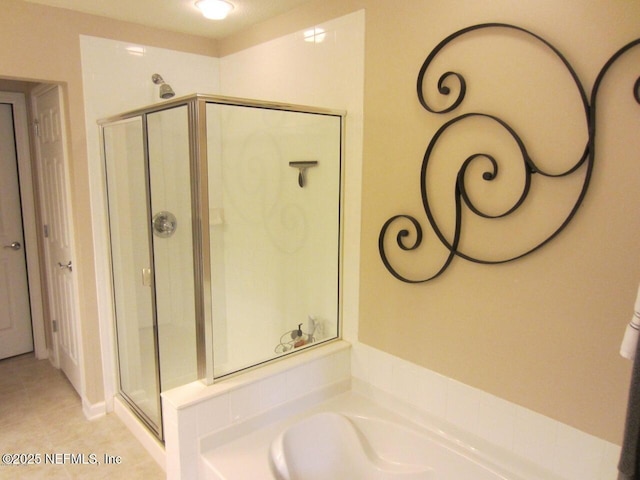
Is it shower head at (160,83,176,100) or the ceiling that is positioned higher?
the ceiling

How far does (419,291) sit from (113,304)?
1.96 metres

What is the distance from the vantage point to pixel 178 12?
2.43 meters

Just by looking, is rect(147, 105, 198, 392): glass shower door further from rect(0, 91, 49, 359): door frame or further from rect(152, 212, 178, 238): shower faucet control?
rect(0, 91, 49, 359): door frame

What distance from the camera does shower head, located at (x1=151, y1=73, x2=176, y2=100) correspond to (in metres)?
2.65

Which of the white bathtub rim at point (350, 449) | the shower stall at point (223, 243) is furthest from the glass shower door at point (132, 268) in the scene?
the white bathtub rim at point (350, 449)

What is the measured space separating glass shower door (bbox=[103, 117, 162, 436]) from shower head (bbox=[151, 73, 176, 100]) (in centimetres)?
36

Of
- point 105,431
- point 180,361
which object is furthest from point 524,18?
point 105,431

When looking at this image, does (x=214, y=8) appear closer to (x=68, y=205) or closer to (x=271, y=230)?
(x=271, y=230)

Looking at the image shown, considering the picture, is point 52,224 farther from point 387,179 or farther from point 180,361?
point 387,179

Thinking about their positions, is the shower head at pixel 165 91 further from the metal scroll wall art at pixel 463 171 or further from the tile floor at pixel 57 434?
the tile floor at pixel 57 434

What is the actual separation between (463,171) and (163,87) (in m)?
1.90

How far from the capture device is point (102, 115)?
8.55 ft

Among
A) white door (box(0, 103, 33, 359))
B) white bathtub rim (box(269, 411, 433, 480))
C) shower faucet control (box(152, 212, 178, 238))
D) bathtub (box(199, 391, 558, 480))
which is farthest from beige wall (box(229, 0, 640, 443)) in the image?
white door (box(0, 103, 33, 359))

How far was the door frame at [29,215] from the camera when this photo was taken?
3368 mm
